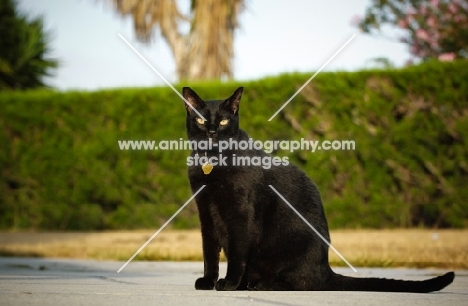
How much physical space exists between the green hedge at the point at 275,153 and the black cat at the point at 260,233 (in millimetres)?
6436

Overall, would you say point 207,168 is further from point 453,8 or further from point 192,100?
point 453,8

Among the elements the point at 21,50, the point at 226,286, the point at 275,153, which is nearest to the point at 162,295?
the point at 226,286

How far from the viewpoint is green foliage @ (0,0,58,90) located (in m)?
15.9

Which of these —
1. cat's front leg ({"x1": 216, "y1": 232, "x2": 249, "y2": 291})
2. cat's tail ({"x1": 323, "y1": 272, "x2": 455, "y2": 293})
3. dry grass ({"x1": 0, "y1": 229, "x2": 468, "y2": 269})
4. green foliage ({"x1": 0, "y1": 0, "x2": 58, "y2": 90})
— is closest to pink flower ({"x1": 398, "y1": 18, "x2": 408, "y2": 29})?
dry grass ({"x1": 0, "y1": 229, "x2": 468, "y2": 269})

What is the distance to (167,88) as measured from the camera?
465 inches

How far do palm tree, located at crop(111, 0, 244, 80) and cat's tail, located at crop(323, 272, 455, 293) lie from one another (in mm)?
11635

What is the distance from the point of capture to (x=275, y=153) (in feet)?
36.8

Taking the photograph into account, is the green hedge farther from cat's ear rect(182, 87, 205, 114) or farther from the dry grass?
cat's ear rect(182, 87, 205, 114)

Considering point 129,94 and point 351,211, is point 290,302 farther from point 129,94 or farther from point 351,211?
point 129,94

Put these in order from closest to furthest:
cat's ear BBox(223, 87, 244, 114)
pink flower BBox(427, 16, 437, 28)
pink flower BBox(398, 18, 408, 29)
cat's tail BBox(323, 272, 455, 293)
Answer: cat's tail BBox(323, 272, 455, 293) < cat's ear BBox(223, 87, 244, 114) < pink flower BBox(427, 16, 437, 28) < pink flower BBox(398, 18, 408, 29)

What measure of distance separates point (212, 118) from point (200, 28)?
11.3 meters

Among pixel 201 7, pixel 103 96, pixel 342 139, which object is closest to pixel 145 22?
pixel 201 7

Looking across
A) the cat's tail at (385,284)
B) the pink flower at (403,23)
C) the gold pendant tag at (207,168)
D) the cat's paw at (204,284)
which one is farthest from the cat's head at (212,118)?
the pink flower at (403,23)

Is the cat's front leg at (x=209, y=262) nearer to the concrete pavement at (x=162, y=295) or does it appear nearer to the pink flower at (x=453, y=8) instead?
the concrete pavement at (x=162, y=295)
